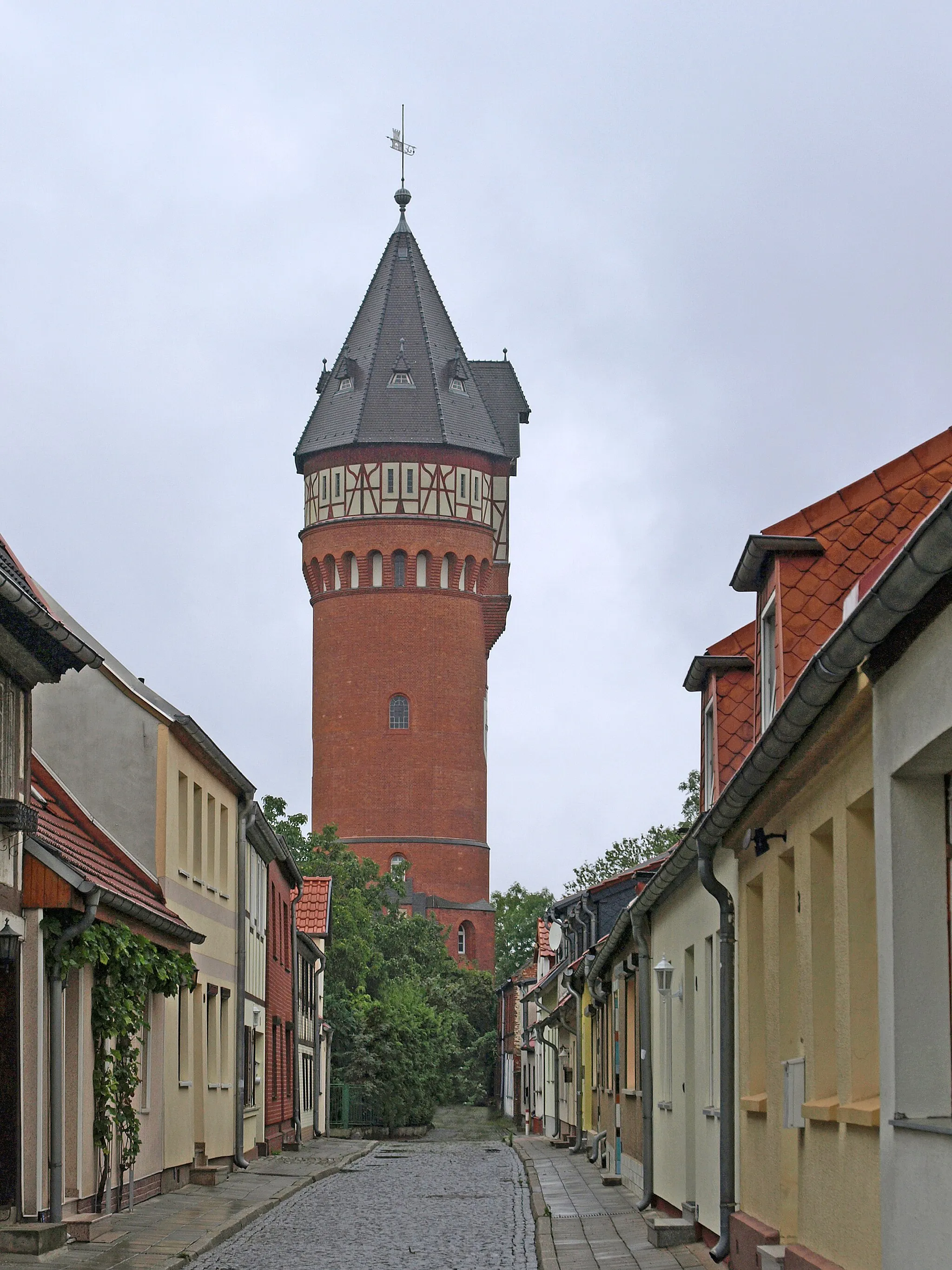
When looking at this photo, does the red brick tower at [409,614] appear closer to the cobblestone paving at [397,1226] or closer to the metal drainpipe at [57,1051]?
the cobblestone paving at [397,1226]

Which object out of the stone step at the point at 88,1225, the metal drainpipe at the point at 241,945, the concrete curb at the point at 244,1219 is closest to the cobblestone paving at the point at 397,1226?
the concrete curb at the point at 244,1219

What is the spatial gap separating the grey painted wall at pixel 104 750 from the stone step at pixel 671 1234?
714cm

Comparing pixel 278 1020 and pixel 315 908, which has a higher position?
pixel 315 908

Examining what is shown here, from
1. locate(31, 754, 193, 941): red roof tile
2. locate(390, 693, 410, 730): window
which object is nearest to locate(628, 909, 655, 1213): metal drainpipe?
locate(31, 754, 193, 941): red roof tile

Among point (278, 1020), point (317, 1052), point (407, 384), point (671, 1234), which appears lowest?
point (317, 1052)

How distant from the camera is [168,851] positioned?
2012 centimetres

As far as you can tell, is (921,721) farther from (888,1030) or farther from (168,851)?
(168,851)

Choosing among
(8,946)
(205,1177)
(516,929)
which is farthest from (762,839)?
(516,929)

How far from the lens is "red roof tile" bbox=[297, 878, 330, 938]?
144 feet

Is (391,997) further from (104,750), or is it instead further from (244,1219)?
(244,1219)

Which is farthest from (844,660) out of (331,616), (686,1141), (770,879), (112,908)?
(331,616)

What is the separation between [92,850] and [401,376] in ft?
183

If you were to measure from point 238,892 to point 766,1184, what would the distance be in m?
15.4

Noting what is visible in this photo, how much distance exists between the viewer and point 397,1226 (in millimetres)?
16656
